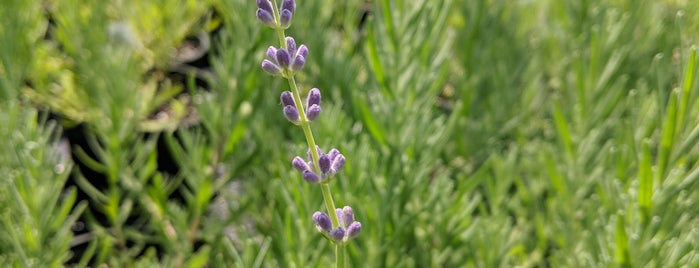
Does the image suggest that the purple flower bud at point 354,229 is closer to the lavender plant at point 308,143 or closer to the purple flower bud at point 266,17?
the lavender plant at point 308,143

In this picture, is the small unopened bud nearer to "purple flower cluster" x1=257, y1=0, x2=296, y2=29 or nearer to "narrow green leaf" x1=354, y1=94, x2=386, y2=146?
"purple flower cluster" x1=257, y1=0, x2=296, y2=29

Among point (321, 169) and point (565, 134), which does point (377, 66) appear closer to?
point (565, 134)

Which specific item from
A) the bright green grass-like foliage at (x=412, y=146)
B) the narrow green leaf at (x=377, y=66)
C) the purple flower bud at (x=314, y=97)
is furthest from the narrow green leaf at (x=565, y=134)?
the purple flower bud at (x=314, y=97)

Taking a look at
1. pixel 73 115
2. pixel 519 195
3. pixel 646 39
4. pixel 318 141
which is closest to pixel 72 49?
pixel 73 115

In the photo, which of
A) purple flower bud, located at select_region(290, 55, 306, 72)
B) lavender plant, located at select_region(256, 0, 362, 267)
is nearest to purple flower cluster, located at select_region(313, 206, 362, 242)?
lavender plant, located at select_region(256, 0, 362, 267)

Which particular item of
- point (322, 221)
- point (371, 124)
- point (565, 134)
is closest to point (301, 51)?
point (322, 221)

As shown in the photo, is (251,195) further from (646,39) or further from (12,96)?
(646,39)
